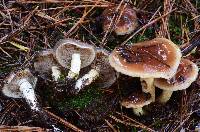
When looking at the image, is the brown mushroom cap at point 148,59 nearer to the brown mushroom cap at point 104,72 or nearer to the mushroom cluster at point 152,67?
the mushroom cluster at point 152,67

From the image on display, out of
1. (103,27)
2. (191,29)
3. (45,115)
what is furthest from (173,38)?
(45,115)

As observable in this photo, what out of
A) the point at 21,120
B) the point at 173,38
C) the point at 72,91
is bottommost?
the point at 21,120

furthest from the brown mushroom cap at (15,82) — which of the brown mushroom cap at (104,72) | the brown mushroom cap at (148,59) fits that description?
the brown mushroom cap at (148,59)

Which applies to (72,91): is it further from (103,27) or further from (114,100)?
(103,27)

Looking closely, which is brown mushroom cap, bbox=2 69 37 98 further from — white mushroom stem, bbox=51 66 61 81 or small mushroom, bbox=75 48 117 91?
small mushroom, bbox=75 48 117 91

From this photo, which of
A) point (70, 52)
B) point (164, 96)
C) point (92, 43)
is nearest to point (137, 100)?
point (164, 96)

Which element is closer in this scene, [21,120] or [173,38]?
[21,120]
